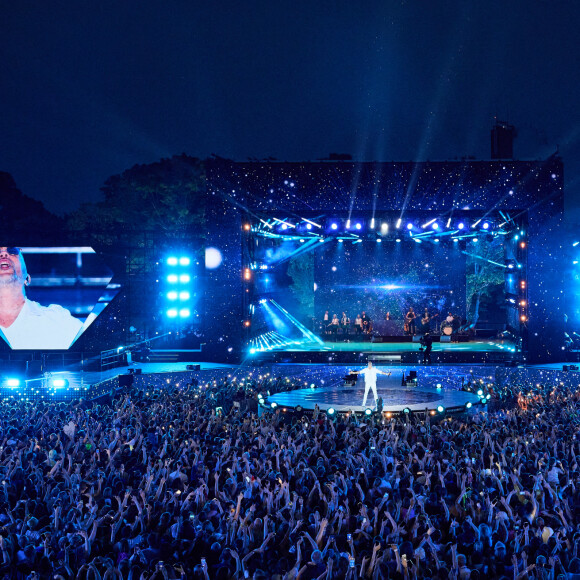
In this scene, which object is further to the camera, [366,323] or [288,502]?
[366,323]

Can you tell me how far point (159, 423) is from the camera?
39.5 ft

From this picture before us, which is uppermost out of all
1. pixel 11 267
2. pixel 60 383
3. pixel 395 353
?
pixel 11 267

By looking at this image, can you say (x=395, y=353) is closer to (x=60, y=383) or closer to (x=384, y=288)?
(x=384, y=288)

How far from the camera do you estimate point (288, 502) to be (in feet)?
22.6

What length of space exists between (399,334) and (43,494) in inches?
890

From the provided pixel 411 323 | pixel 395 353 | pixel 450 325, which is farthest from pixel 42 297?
pixel 450 325

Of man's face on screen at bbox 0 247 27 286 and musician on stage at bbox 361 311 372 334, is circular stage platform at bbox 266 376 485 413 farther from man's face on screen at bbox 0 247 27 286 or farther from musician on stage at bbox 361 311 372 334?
man's face on screen at bbox 0 247 27 286

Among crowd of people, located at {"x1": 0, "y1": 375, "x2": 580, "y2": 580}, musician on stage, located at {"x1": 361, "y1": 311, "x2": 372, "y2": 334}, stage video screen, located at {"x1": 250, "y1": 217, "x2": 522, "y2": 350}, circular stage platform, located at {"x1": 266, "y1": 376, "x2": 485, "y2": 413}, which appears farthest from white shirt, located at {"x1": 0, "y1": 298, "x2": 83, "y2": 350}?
crowd of people, located at {"x1": 0, "y1": 375, "x2": 580, "y2": 580}

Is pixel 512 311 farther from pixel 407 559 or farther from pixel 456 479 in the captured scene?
pixel 407 559

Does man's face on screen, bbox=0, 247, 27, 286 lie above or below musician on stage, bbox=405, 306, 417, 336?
above

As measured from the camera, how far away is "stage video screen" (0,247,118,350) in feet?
79.2

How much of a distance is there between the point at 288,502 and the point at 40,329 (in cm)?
1929

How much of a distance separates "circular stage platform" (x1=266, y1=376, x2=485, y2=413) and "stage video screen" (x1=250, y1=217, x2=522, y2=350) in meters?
7.88

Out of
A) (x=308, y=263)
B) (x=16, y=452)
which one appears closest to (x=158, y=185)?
(x=308, y=263)
